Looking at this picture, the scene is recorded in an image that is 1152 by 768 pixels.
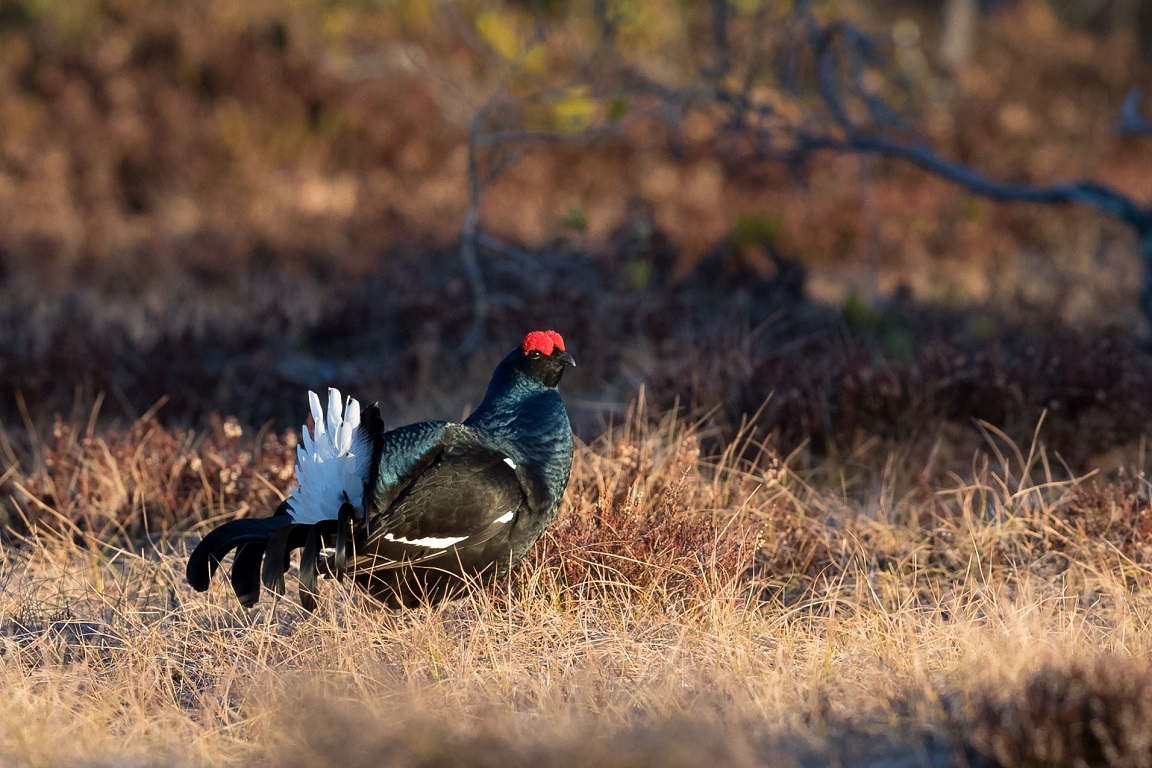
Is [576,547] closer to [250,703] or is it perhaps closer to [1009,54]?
[250,703]

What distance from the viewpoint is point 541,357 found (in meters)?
3.52

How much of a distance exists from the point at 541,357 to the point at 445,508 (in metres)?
0.53

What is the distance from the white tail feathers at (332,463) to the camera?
3.24 m

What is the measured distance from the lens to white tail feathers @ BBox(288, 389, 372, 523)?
128 inches

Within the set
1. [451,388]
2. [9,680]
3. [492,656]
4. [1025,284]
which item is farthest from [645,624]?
[1025,284]

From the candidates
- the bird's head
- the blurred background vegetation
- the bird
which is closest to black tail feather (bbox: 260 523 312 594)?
the bird

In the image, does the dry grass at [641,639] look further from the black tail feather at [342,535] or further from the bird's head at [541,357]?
the bird's head at [541,357]

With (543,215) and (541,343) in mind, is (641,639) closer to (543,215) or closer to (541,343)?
(541,343)

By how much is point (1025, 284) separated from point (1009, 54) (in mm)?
5878

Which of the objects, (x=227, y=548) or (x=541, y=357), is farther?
(x=541, y=357)

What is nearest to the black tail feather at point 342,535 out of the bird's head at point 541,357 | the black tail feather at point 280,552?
the black tail feather at point 280,552

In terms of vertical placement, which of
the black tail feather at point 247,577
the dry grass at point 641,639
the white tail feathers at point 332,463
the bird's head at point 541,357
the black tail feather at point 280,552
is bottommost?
the dry grass at point 641,639

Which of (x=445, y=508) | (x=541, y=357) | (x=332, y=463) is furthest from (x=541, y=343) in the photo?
(x=332, y=463)

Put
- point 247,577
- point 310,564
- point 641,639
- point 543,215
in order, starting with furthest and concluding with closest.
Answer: point 543,215
point 641,639
point 247,577
point 310,564
